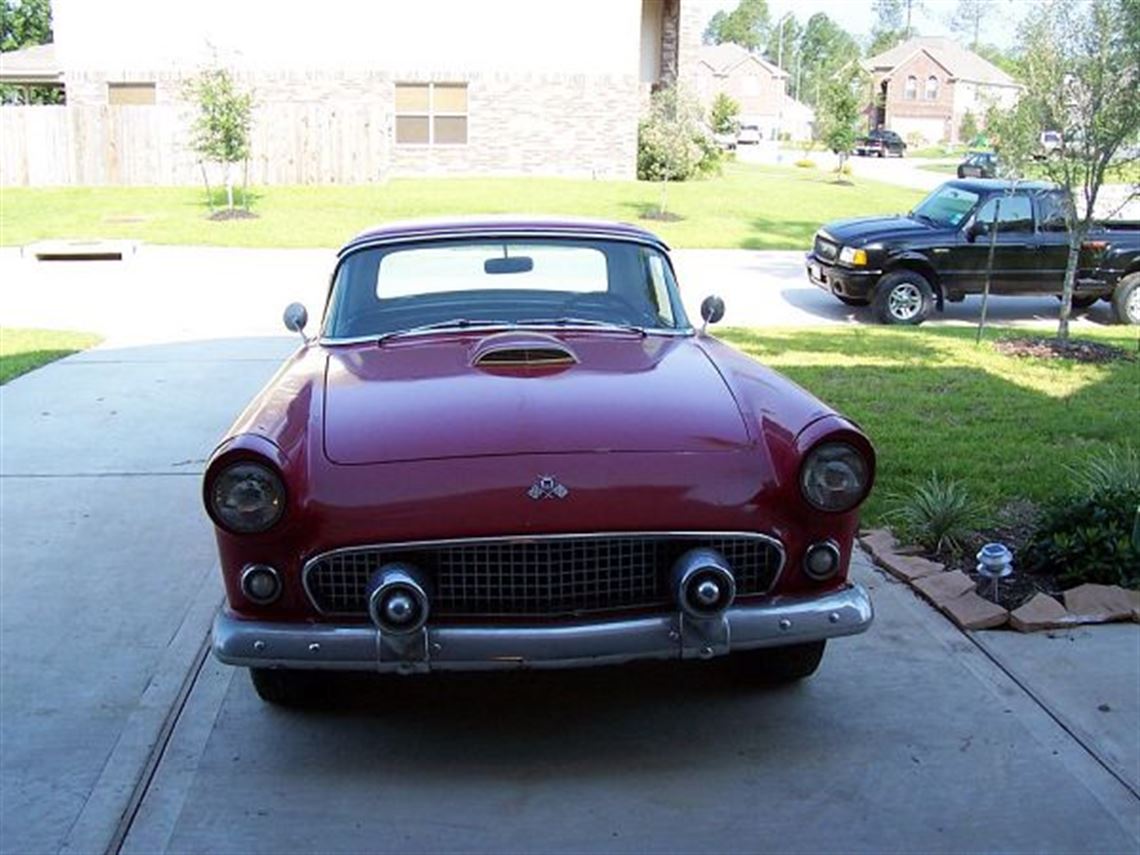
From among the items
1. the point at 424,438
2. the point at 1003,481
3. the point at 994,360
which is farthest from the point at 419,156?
the point at 424,438

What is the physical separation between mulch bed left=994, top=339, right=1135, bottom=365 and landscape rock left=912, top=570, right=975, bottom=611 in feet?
19.0

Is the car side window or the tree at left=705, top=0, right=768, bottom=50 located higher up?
the tree at left=705, top=0, right=768, bottom=50

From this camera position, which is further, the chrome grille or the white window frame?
the white window frame

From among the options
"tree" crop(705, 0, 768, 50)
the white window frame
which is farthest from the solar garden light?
"tree" crop(705, 0, 768, 50)

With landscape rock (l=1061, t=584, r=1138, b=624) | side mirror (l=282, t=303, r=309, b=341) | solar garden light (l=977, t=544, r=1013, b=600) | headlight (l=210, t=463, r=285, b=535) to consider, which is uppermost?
side mirror (l=282, t=303, r=309, b=341)

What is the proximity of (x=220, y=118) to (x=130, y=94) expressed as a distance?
27.4 ft

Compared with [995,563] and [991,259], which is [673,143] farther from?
[995,563]

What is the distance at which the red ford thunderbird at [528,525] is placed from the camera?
137 inches

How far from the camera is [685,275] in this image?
1714cm

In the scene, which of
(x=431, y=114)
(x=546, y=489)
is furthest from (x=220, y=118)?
(x=546, y=489)

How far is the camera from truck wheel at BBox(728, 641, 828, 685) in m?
4.14

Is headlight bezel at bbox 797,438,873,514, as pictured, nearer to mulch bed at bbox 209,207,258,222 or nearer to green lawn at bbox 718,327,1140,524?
green lawn at bbox 718,327,1140,524

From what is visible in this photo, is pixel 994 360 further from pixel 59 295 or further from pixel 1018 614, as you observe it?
pixel 59 295

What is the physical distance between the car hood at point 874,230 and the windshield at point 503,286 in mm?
8845
